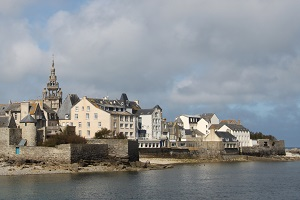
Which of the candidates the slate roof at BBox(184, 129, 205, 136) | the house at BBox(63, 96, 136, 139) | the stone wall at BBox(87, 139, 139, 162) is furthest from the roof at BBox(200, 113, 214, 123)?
the stone wall at BBox(87, 139, 139, 162)

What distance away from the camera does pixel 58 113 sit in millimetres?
90875

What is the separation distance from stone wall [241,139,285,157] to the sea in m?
44.0

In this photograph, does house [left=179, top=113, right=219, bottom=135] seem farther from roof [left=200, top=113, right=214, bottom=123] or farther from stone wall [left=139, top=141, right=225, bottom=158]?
stone wall [left=139, top=141, right=225, bottom=158]

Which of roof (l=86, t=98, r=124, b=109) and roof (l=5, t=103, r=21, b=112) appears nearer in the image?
roof (l=86, t=98, r=124, b=109)

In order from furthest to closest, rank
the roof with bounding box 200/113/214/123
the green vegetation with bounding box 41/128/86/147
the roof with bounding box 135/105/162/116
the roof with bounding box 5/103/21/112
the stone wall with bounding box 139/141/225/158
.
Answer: the roof with bounding box 200/113/214/123 < the roof with bounding box 135/105/162/116 < the stone wall with bounding box 139/141/225/158 < the roof with bounding box 5/103/21/112 < the green vegetation with bounding box 41/128/86/147

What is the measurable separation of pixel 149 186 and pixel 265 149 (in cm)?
6694

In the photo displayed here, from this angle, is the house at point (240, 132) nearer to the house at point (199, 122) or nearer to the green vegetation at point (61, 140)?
the house at point (199, 122)

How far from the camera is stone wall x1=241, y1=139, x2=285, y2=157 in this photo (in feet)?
355

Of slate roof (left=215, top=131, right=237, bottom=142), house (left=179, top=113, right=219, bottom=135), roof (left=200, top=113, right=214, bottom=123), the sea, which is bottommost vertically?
the sea

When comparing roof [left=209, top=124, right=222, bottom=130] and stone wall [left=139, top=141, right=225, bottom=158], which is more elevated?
roof [left=209, top=124, right=222, bottom=130]

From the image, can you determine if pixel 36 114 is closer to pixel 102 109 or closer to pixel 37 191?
pixel 102 109

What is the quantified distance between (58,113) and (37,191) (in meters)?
46.8

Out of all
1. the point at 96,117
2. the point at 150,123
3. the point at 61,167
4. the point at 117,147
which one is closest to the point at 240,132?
the point at 150,123

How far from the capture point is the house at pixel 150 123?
9706cm
